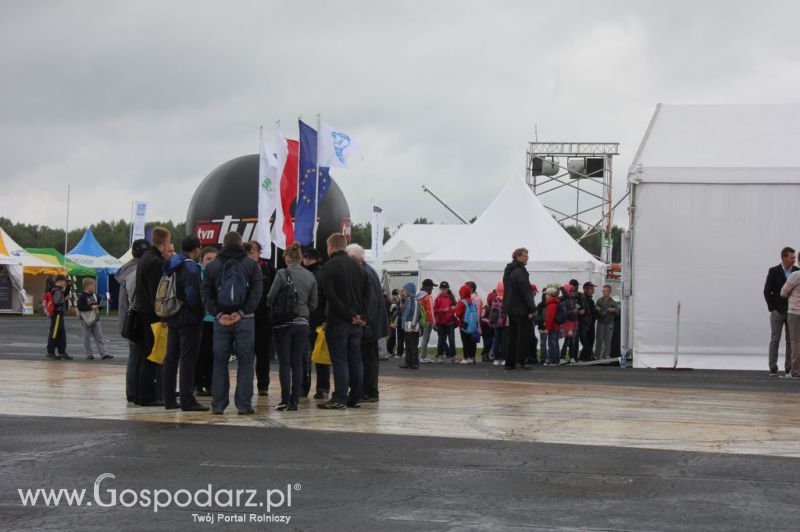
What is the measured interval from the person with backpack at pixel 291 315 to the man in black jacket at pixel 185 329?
749 mm

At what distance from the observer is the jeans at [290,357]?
1036 centimetres

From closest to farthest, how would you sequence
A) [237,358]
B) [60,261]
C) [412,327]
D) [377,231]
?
1. [237,358]
2. [412,327]
3. [377,231]
4. [60,261]

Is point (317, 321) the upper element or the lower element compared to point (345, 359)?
upper

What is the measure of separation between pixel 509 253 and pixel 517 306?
7.90 m

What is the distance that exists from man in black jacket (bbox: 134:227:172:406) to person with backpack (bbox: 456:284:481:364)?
10.3 metres

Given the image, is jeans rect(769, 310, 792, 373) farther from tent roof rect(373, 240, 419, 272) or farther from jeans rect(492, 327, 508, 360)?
tent roof rect(373, 240, 419, 272)

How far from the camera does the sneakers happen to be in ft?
34.5

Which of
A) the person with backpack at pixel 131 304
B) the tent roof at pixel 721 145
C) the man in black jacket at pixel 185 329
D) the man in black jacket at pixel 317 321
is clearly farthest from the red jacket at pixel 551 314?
the man in black jacket at pixel 185 329

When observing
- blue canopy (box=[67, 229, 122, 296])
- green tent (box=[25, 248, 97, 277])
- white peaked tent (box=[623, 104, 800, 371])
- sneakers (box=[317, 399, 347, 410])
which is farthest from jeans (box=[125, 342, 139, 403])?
blue canopy (box=[67, 229, 122, 296])

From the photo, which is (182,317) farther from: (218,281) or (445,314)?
(445,314)

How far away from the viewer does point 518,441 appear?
8383mm

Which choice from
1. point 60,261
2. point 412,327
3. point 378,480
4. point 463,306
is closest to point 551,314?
point 463,306

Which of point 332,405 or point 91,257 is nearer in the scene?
point 332,405

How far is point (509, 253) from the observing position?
24.6m
